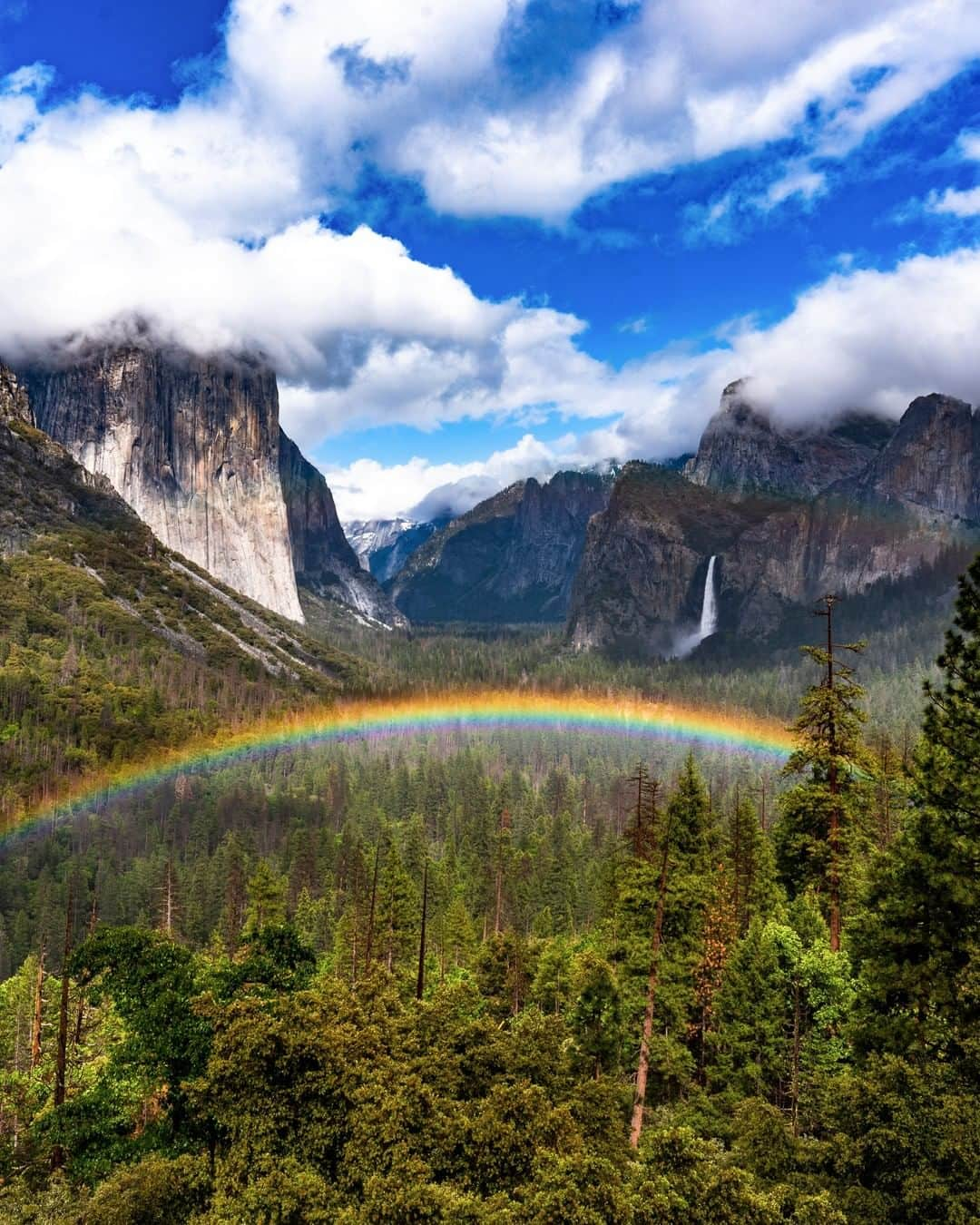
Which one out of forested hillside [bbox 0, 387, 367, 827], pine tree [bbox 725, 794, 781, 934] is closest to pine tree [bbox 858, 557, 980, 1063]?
pine tree [bbox 725, 794, 781, 934]

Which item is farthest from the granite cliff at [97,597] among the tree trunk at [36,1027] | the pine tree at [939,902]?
the pine tree at [939,902]

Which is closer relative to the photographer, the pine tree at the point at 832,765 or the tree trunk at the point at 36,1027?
the pine tree at the point at 832,765

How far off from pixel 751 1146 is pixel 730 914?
21.9 m

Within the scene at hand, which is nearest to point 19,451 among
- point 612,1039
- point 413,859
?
point 413,859

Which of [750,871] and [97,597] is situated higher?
[97,597]

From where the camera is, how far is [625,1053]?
30.7m

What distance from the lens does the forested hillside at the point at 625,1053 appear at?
1352 centimetres

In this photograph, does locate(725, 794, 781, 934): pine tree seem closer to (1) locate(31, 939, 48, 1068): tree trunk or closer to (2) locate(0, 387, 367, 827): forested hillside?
(1) locate(31, 939, 48, 1068): tree trunk

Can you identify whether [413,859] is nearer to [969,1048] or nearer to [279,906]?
[279,906]

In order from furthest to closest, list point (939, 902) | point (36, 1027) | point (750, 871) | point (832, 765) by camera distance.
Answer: point (36, 1027), point (750, 871), point (832, 765), point (939, 902)

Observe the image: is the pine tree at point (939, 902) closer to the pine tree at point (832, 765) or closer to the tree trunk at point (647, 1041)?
the pine tree at point (832, 765)

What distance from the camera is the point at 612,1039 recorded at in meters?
26.6

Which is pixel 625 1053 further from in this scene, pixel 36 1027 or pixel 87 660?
pixel 87 660

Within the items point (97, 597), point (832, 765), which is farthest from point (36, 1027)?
point (97, 597)
